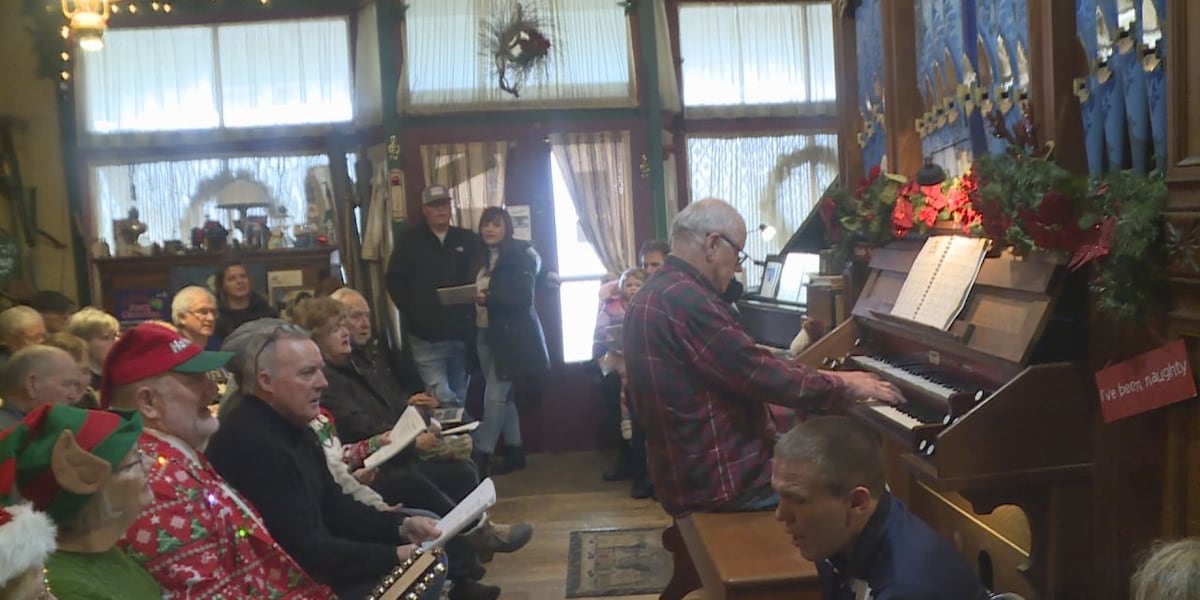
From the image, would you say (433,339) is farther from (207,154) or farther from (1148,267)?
(1148,267)

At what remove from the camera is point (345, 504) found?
7.95 feet

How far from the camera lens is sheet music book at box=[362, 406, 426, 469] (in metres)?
2.98

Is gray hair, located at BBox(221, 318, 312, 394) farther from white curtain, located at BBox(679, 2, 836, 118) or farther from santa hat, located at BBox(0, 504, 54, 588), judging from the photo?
white curtain, located at BBox(679, 2, 836, 118)

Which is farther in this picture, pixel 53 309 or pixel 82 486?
pixel 53 309

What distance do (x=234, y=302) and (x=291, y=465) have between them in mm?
2994

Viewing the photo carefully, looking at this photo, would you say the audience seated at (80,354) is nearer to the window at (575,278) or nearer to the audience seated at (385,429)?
the audience seated at (385,429)

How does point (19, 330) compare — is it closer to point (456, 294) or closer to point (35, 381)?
point (35, 381)

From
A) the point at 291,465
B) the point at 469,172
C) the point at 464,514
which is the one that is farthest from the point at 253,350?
the point at 469,172

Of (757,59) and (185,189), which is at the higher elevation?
(757,59)

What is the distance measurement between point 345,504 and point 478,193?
3527mm

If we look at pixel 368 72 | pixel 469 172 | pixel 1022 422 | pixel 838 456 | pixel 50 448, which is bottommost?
pixel 1022 422

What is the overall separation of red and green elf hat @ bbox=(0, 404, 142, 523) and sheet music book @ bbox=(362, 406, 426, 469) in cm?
143

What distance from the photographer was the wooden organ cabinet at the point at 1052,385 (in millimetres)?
1992

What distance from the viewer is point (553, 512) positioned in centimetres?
465
